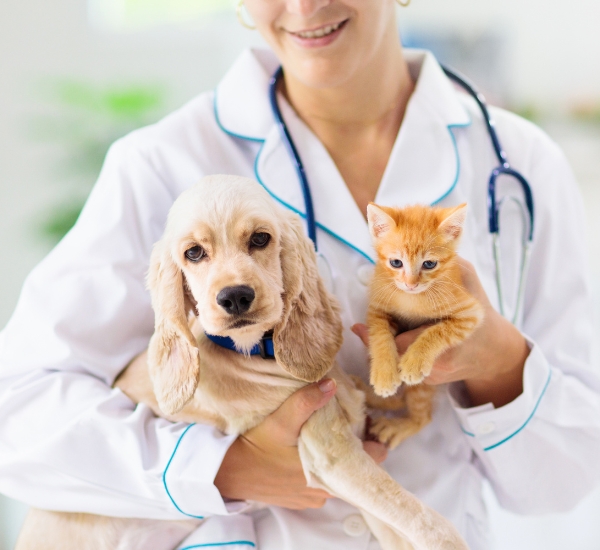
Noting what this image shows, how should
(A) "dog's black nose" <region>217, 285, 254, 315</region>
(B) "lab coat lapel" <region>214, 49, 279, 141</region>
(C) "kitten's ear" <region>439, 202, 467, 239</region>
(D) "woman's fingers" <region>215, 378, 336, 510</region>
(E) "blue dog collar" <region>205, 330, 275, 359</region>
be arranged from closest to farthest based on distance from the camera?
(A) "dog's black nose" <region>217, 285, 254, 315</region>, (C) "kitten's ear" <region>439, 202, 467, 239</region>, (E) "blue dog collar" <region>205, 330, 275, 359</region>, (D) "woman's fingers" <region>215, 378, 336, 510</region>, (B) "lab coat lapel" <region>214, 49, 279, 141</region>

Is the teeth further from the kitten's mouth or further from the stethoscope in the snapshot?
the kitten's mouth

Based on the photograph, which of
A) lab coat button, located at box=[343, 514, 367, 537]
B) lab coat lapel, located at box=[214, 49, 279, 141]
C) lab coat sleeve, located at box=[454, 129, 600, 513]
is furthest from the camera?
lab coat lapel, located at box=[214, 49, 279, 141]

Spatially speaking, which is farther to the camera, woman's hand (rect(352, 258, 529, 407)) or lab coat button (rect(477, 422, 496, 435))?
lab coat button (rect(477, 422, 496, 435))

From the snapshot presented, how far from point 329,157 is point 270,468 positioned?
837 millimetres

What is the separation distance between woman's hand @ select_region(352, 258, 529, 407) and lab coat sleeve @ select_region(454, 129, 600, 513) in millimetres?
51

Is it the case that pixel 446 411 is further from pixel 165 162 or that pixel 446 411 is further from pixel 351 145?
pixel 165 162

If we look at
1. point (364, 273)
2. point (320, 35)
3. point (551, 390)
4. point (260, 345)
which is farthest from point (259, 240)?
point (551, 390)

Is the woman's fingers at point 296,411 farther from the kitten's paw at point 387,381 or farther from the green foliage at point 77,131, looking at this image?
the green foliage at point 77,131

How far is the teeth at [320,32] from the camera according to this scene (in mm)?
1573

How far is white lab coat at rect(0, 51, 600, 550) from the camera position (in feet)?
4.81

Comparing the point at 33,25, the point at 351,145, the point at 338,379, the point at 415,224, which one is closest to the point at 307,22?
the point at 351,145

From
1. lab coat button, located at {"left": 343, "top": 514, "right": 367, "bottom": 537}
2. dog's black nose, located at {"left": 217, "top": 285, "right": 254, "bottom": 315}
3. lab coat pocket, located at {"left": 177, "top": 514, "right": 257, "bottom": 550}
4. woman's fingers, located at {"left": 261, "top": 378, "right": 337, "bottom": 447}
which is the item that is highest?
dog's black nose, located at {"left": 217, "top": 285, "right": 254, "bottom": 315}

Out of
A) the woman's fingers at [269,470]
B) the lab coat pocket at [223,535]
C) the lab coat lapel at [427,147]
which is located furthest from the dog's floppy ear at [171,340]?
the lab coat lapel at [427,147]

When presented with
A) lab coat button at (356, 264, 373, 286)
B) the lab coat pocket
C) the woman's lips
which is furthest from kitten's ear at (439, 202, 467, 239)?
the lab coat pocket
